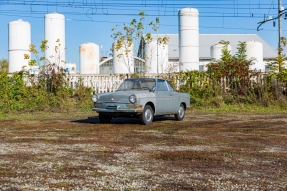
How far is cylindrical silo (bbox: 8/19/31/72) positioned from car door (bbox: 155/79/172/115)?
14.9 metres

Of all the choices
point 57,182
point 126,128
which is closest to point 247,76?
point 126,128

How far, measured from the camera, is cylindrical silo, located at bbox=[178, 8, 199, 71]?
30.8 m

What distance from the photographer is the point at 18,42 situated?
28.6 meters

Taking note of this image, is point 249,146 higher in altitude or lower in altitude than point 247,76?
lower

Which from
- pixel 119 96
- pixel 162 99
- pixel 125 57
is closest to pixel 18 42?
pixel 125 57

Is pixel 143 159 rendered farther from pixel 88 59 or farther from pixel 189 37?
pixel 88 59

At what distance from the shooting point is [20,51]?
2834cm

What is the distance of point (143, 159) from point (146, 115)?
21.8ft

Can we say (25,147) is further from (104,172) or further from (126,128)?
(126,128)

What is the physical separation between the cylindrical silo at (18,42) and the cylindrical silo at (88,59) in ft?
17.0

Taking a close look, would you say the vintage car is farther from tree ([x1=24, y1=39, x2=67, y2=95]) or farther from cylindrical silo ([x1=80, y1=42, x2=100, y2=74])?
cylindrical silo ([x1=80, y1=42, x2=100, y2=74])

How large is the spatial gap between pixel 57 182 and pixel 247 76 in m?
19.9

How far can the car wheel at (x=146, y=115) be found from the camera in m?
14.0

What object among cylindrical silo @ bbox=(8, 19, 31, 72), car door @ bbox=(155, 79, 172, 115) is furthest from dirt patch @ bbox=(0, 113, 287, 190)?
cylindrical silo @ bbox=(8, 19, 31, 72)
